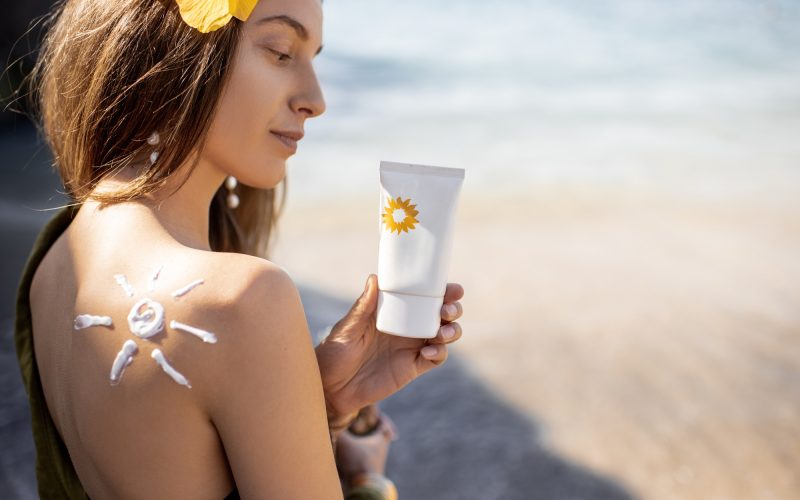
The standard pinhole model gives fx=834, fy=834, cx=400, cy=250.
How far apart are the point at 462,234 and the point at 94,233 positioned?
3.36 m

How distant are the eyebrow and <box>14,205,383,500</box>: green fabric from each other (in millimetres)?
518

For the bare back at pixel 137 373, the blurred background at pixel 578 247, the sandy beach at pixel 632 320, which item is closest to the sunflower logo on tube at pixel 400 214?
the bare back at pixel 137 373

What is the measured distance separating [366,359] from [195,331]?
39 centimetres

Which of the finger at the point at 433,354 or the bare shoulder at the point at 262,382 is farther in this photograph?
the finger at the point at 433,354

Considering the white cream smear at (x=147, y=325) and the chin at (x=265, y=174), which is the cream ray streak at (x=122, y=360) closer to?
the white cream smear at (x=147, y=325)

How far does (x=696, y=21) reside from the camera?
8.61m

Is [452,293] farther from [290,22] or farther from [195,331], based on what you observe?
[290,22]

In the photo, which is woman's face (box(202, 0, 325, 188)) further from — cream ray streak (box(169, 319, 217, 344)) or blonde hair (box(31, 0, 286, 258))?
cream ray streak (box(169, 319, 217, 344))

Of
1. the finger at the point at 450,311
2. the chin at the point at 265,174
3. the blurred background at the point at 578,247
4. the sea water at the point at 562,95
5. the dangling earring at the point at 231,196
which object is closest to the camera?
the finger at the point at 450,311

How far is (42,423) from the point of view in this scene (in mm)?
1440

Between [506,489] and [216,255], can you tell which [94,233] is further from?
[506,489]

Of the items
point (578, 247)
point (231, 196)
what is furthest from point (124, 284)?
point (578, 247)

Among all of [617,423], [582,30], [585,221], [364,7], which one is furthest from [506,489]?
[364,7]

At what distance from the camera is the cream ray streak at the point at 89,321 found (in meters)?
1.21
